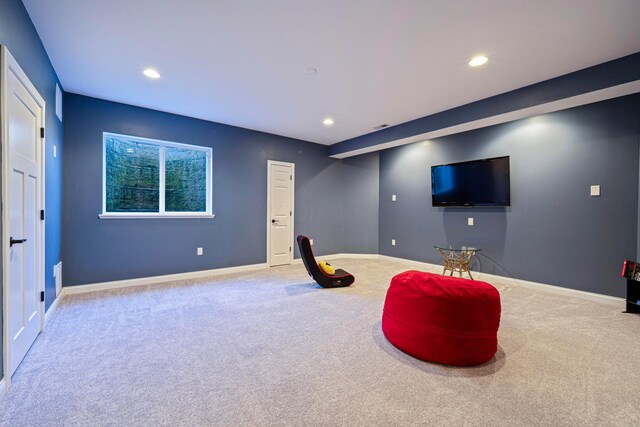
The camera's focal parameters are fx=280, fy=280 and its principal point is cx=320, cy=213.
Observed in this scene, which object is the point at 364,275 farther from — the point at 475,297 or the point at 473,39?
the point at 473,39

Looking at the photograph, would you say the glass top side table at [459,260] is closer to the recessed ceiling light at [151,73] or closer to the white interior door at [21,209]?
the recessed ceiling light at [151,73]

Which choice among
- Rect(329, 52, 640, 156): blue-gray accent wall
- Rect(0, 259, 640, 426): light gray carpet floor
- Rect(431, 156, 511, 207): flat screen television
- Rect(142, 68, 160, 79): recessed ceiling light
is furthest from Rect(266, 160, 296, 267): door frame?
Rect(431, 156, 511, 207): flat screen television

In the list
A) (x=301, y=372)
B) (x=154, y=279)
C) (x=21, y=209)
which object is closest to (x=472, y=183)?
(x=301, y=372)

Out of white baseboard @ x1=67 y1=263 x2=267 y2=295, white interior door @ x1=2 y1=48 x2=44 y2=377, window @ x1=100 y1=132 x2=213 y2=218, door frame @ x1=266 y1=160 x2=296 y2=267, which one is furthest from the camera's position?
door frame @ x1=266 y1=160 x2=296 y2=267

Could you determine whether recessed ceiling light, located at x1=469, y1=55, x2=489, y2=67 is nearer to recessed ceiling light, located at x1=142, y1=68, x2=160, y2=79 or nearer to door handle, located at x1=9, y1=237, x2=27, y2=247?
recessed ceiling light, located at x1=142, y1=68, x2=160, y2=79

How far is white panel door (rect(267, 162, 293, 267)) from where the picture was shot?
5.63 meters

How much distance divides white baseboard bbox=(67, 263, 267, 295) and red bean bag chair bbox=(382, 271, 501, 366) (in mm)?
3622

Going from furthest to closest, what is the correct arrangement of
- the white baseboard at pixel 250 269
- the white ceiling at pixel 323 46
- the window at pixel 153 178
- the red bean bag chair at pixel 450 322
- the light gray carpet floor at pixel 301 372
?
the window at pixel 153 178, the white baseboard at pixel 250 269, the white ceiling at pixel 323 46, the red bean bag chair at pixel 450 322, the light gray carpet floor at pixel 301 372

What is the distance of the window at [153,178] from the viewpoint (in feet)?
13.6

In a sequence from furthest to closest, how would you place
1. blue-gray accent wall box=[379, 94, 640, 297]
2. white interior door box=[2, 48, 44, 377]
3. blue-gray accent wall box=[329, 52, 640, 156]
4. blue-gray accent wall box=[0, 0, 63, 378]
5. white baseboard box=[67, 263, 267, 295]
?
white baseboard box=[67, 263, 267, 295] < blue-gray accent wall box=[379, 94, 640, 297] < blue-gray accent wall box=[329, 52, 640, 156] < blue-gray accent wall box=[0, 0, 63, 378] < white interior door box=[2, 48, 44, 377]

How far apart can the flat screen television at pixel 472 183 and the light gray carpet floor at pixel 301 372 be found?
5.98 ft

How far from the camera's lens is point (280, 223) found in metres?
5.77

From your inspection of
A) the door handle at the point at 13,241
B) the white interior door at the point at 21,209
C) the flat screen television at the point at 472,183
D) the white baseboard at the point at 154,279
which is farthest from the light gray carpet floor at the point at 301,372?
the flat screen television at the point at 472,183

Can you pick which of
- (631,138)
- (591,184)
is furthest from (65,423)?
(631,138)
